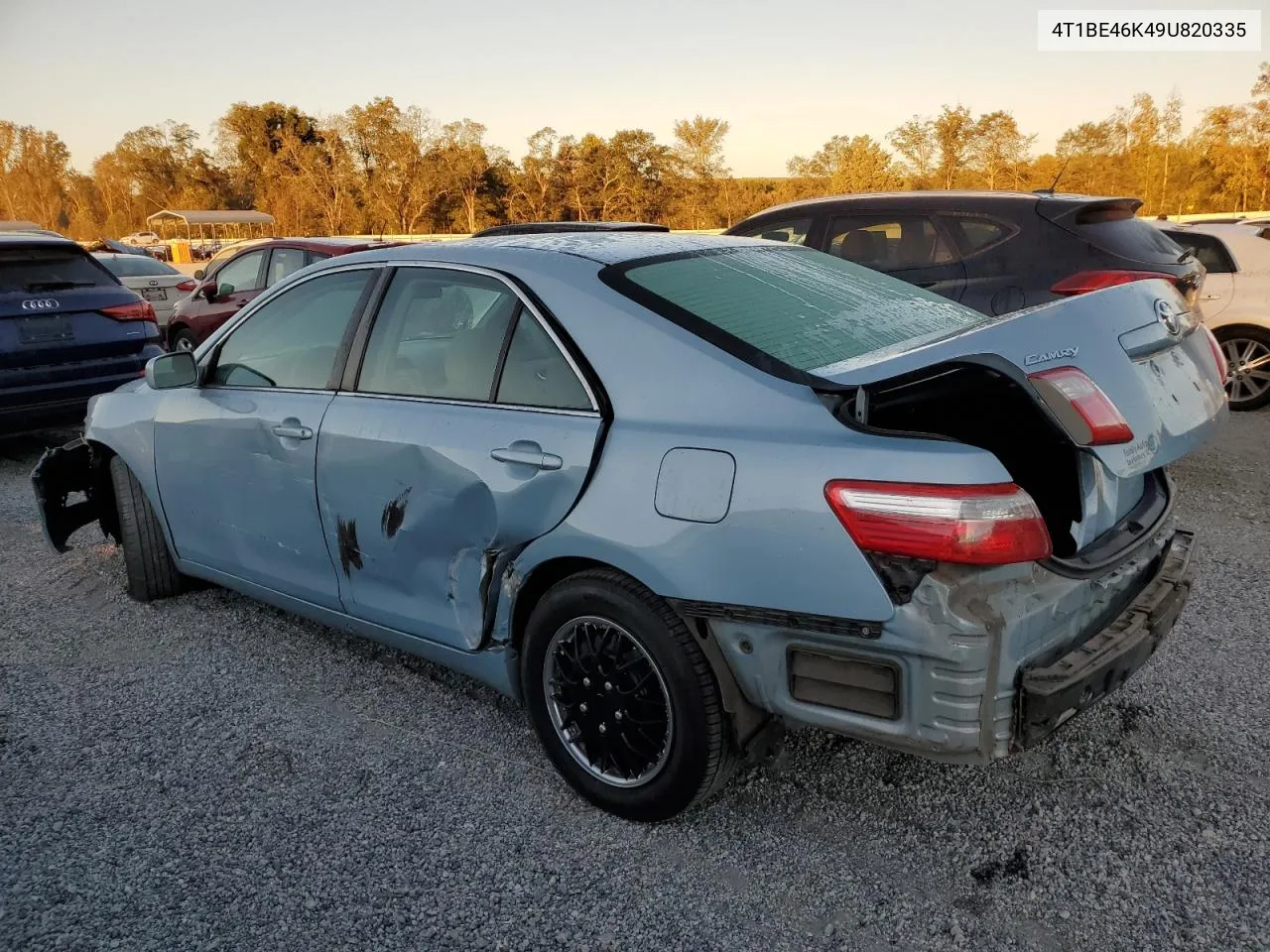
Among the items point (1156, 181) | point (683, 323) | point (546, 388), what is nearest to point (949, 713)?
point (683, 323)

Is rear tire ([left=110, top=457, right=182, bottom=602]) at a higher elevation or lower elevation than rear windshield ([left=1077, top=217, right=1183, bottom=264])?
lower

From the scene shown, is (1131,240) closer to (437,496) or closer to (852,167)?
(437,496)

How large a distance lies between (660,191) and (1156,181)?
2755 centimetres

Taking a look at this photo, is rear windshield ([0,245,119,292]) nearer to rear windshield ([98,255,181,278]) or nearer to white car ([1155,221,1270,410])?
white car ([1155,221,1270,410])

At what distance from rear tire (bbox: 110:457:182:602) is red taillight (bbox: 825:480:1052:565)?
131 inches

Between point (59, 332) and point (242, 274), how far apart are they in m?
4.22

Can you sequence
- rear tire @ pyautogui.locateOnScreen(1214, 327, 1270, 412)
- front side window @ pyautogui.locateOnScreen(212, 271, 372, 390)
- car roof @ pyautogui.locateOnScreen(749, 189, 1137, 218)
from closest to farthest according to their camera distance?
front side window @ pyautogui.locateOnScreen(212, 271, 372, 390) < car roof @ pyautogui.locateOnScreen(749, 189, 1137, 218) < rear tire @ pyautogui.locateOnScreen(1214, 327, 1270, 412)

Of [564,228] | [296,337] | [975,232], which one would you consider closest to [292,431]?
[296,337]

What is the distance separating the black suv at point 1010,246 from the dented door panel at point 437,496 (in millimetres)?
3589

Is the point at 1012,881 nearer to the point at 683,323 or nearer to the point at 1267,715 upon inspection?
the point at 1267,715

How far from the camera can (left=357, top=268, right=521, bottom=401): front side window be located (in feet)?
9.39

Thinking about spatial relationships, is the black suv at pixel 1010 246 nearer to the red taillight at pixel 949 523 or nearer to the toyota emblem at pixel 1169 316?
the toyota emblem at pixel 1169 316

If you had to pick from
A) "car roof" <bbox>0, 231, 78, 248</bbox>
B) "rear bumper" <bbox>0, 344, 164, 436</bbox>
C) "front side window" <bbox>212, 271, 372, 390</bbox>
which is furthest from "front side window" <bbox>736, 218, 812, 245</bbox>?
"car roof" <bbox>0, 231, 78, 248</bbox>

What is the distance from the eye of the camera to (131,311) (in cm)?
727
